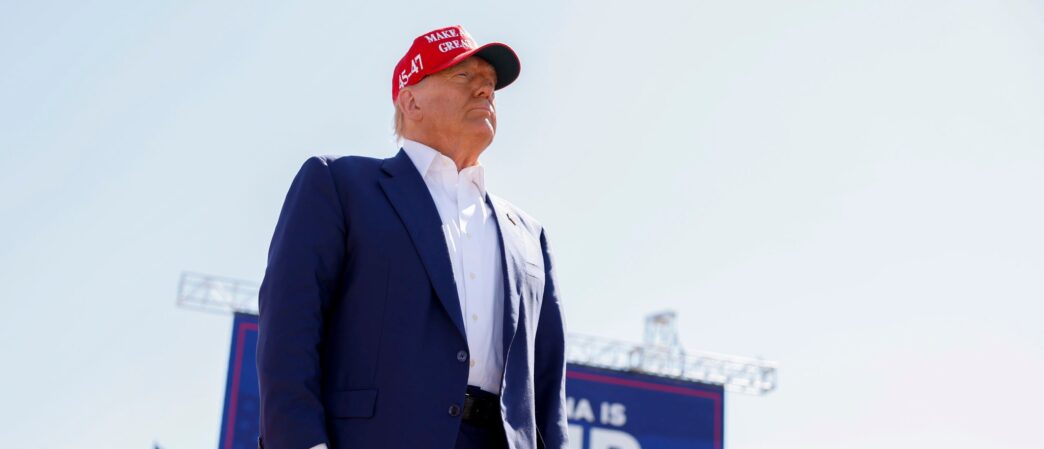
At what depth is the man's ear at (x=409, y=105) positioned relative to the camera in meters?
2.94

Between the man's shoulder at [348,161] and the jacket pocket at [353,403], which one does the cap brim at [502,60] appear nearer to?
the man's shoulder at [348,161]

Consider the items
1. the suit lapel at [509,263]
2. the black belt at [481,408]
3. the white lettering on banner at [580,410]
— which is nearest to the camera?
the black belt at [481,408]

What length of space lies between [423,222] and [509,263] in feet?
0.69

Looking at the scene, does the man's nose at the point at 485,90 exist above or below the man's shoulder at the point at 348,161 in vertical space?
above

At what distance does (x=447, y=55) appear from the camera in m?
2.91

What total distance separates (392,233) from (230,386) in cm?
702

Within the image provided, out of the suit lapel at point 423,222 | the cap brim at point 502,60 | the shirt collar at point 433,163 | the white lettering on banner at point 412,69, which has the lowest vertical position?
the suit lapel at point 423,222

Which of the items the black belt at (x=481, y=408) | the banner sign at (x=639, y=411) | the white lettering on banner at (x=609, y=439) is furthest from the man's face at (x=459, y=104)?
the white lettering on banner at (x=609, y=439)

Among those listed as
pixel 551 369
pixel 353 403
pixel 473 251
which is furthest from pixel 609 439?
pixel 353 403

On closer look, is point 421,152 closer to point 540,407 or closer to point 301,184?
point 301,184

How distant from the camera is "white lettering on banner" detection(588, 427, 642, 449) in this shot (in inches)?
421

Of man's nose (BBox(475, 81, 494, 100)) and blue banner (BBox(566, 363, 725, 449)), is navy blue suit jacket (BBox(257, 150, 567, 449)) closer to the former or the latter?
man's nose (BBox(475, 81, 494, 100))

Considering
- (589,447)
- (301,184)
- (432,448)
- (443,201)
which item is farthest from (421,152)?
(589,447)

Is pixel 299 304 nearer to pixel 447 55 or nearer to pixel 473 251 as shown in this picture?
pixel 473 251
